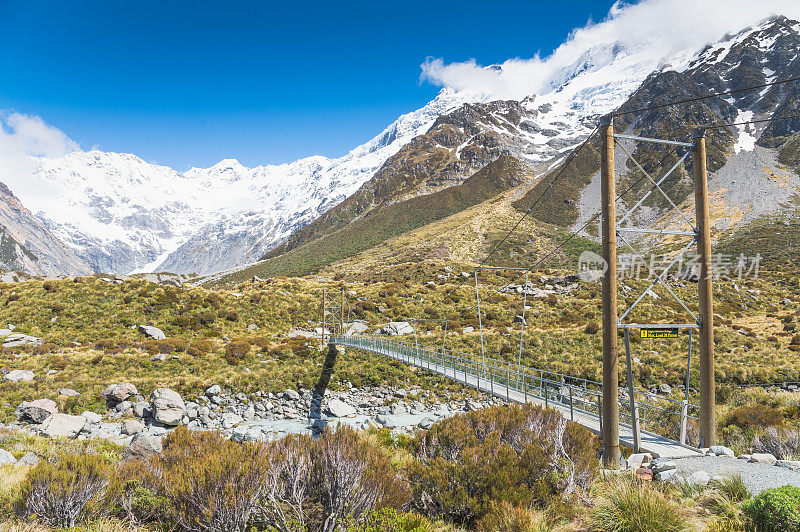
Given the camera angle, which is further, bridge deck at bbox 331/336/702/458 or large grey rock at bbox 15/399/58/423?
large grey rock at bbox 15/399/58/423

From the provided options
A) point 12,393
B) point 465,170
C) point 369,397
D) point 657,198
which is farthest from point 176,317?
point 465,170

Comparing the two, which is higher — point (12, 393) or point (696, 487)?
point (696, 487)

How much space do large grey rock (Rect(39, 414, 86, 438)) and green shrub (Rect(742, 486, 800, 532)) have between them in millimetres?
18716

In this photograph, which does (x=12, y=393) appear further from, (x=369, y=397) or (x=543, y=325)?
(x=543, y=325)

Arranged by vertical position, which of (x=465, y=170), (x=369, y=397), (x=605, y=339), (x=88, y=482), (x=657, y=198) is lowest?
(x=369, y=397)

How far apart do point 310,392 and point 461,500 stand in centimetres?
1874

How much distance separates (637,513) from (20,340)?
32.9 m

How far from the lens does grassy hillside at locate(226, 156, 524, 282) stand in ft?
415

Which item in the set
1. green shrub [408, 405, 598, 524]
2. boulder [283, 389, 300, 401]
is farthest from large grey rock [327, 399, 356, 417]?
green shrub [408, 405, 598, 524]

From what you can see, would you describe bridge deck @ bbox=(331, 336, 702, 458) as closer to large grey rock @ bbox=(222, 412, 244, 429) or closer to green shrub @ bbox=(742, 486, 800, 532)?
green shrub @ bbox=(742, 486, 800, 532)

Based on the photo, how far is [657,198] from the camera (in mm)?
106562

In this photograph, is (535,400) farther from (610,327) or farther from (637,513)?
(637,513)

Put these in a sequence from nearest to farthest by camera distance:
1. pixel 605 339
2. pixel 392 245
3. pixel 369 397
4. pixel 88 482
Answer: pixel 88 482 → pixel 605 339 → pixel 369 397 → pixel 392 245

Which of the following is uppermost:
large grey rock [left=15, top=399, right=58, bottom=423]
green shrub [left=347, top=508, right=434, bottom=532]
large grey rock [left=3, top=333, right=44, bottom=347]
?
green shrub [left=347, top=508, right=434, bottom=532]
